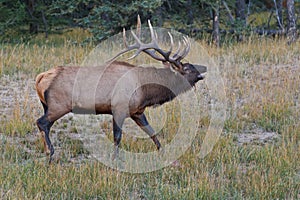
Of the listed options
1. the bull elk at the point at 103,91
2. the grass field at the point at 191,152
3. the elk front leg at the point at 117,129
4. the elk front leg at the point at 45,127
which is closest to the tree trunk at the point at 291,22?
the grass field at the point at 191,152

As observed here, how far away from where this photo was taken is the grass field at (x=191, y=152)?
203 inches

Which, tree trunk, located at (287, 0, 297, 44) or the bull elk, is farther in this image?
tree trunk, located at (287, 0, 297, 44)

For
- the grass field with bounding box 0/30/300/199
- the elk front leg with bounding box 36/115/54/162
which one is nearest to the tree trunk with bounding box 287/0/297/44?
the grass field with bounding box 0/30/300/199

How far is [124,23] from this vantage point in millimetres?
12391

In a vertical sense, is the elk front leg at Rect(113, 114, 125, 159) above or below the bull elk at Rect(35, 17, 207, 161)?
below

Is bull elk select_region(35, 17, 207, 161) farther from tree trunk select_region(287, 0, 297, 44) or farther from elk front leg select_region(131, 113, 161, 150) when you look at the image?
tree trunk select_region(287, 0, 297, 44)

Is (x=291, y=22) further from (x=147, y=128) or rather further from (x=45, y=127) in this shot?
(x=45, y=127)

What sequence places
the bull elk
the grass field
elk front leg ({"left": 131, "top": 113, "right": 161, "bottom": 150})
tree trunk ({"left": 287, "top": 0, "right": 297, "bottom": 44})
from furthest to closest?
tree trunk ({"left": 287, "top": 0, "right": 297, "bottom": 44}) → elk front leg ({"left": 131, "top": 113, "right": 161, "bottom": 150}) → the bull elk → the grass field

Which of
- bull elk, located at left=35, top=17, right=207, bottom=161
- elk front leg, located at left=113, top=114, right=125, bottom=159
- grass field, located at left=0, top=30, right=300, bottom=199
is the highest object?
bull elk, located at left=35, top=17, right=207, bottom=161

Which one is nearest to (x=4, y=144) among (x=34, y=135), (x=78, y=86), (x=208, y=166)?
(x=34, y=135)

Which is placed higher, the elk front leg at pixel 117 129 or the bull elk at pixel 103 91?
the bull elk at pixel 103 91

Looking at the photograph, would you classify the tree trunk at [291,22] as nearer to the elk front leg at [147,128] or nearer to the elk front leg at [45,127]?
the elk front leg at [147,128]

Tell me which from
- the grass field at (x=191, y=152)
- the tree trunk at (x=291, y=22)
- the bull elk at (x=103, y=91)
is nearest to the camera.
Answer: the grass field at (x=191, y=152)

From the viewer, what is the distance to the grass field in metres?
5.17
